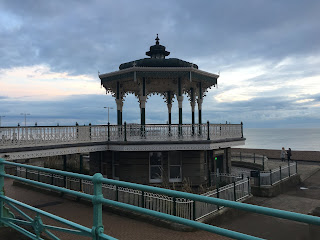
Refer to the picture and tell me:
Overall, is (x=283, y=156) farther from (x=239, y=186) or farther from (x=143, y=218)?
(x=143, y=218)

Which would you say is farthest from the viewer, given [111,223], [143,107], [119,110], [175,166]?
[119,110]

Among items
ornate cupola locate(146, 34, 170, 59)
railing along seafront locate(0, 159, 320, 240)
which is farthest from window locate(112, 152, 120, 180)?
railing along seafront locate(0, 159, 320, 240)

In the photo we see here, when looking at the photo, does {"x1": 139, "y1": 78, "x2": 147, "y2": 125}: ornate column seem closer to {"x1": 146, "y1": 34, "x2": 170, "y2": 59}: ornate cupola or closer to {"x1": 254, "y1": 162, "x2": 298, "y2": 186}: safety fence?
{"x1": 146, "y1": 34, "x2": 170, "y2": 59}: ornate cupola

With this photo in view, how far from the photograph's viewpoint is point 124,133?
54.9 feet

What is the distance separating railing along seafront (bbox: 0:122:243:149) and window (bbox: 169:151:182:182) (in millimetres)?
1446

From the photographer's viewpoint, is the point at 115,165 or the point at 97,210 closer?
the point at 97,210

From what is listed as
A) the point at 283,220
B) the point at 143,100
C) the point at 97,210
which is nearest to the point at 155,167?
the point at 143,100

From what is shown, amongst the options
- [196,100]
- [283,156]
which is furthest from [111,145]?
[283,156]

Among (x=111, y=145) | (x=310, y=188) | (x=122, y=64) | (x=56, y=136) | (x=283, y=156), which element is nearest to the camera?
(x=56, y=136)

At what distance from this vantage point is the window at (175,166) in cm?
1683

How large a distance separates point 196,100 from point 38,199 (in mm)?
14133

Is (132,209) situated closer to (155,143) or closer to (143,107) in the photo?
(155,143)

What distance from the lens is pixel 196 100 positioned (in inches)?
870

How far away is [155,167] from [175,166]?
135cm
